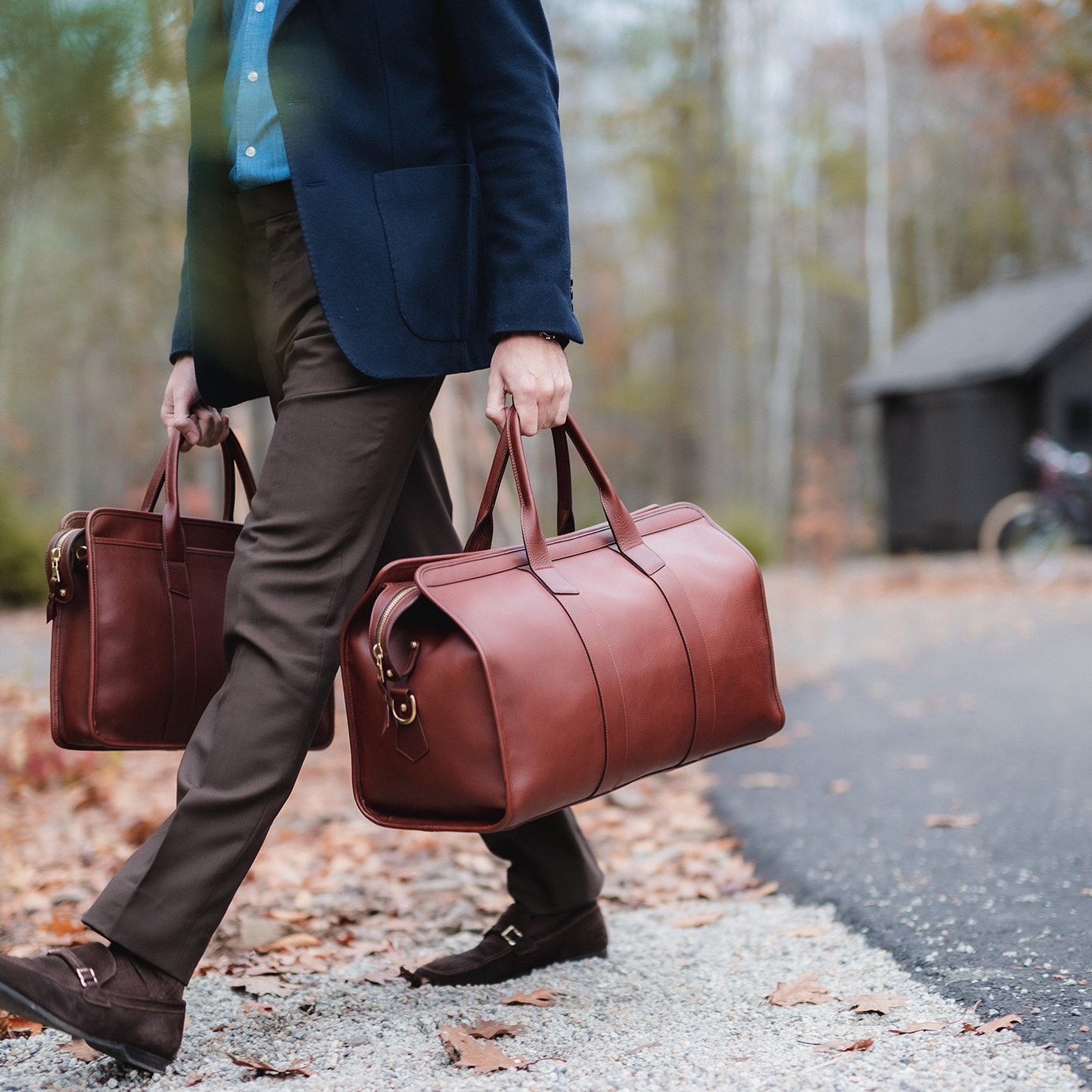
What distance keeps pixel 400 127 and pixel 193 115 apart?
0.36 m

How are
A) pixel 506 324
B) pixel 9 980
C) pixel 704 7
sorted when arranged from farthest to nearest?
pixel 704 7 < pixel 506 324 < pixel 9 980

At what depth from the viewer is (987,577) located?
13164 millimetres

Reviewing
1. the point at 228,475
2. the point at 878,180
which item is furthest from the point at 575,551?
the point at 878,180

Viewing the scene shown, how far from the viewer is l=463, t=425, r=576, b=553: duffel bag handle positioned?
5.82 ft

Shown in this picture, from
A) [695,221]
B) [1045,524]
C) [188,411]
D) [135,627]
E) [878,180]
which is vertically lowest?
[1045,524]

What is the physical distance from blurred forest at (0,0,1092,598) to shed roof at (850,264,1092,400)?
197 centimetres

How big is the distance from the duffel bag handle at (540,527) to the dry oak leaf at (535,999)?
2.51 feet

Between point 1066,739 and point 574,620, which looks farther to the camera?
point 1066,739

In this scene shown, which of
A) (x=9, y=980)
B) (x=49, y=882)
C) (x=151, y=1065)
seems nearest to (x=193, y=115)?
(x=9, y=980)

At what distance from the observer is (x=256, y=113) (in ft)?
5.75

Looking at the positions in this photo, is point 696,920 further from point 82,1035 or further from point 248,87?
point 248,87

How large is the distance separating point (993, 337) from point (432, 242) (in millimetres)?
17363

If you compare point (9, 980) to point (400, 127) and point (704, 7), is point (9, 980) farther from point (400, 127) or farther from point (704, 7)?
point (704, 7)

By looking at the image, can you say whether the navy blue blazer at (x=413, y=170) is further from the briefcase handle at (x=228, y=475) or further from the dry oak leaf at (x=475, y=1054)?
the dry oak leaf at (x=475, y=1054)
